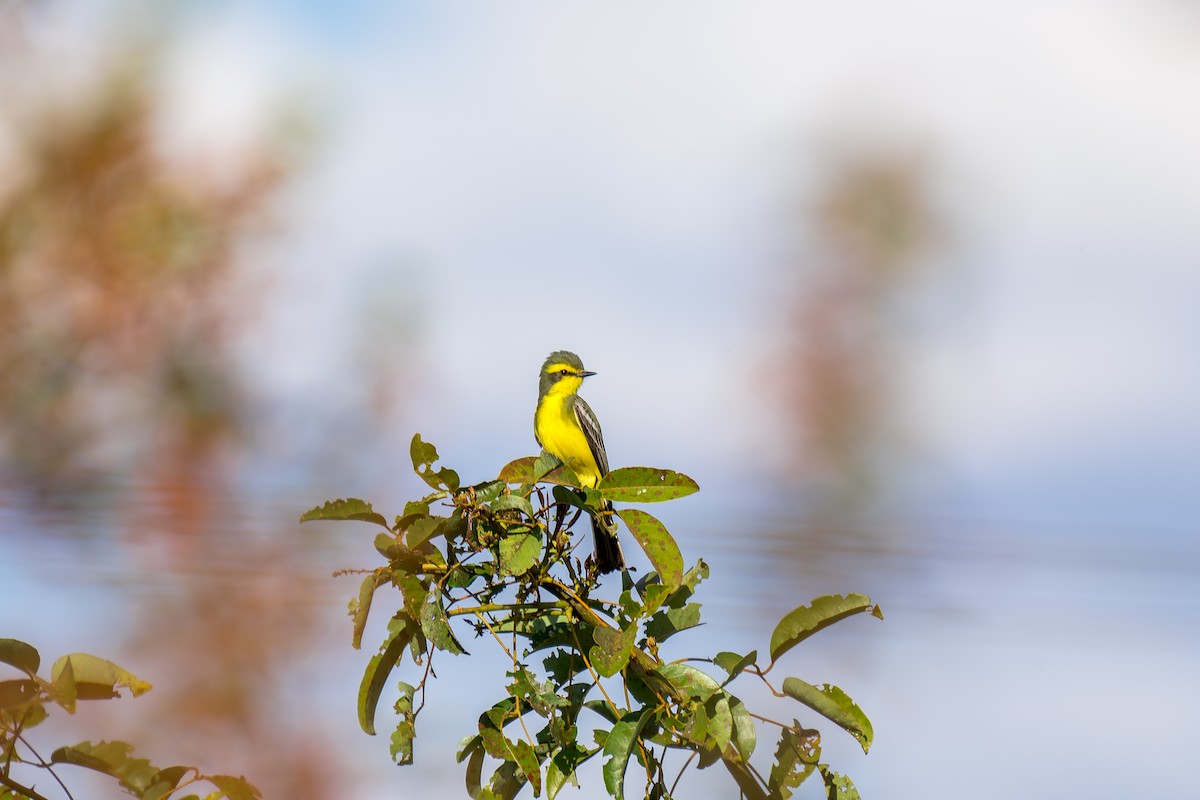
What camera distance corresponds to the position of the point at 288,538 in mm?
4254

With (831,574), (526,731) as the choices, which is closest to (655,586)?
(526,731)

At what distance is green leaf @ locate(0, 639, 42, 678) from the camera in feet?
5.23

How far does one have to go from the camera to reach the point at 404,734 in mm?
1857

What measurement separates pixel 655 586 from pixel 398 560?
0.36m

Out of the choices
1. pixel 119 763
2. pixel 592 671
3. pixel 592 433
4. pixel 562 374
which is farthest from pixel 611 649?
pixel 562 374

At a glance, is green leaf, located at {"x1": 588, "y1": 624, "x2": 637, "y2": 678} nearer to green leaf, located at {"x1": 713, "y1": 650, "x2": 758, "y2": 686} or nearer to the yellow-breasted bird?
green leaf, located at {"x1": 713, "y1": 650, "x2": 758, "y2": 686}

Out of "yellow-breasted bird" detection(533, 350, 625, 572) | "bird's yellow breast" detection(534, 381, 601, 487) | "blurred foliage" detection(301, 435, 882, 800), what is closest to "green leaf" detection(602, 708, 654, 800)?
"blurred foliage" detection(301, 435, 882, 800)

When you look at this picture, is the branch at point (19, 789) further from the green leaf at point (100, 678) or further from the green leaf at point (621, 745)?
the green leaf at point (621, 745)

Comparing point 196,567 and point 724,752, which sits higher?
point 196,567

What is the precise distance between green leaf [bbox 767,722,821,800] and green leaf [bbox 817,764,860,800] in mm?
20

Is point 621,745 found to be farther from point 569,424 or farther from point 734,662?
point 569,424

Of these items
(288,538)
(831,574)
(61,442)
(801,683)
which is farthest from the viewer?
(61,442)

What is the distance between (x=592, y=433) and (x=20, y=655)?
3.34m

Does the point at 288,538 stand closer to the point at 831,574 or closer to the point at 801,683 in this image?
the point at 831,574
